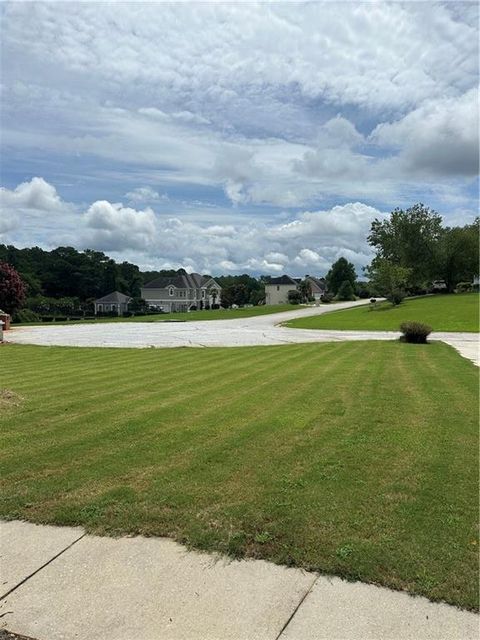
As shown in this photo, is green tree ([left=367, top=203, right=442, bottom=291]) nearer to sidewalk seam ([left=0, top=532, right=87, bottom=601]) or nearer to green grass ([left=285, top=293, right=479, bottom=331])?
green grass ([left=285, top=293, right=479, bottom=331])

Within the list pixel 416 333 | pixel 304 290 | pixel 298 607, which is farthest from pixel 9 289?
pixel 304 290

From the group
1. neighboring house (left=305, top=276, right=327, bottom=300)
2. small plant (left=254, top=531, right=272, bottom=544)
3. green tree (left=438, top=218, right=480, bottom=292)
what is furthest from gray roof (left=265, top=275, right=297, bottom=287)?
small plant (left=254, top=531, right=272, bottom=544)

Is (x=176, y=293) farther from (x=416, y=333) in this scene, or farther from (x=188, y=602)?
(x=188, y=602)

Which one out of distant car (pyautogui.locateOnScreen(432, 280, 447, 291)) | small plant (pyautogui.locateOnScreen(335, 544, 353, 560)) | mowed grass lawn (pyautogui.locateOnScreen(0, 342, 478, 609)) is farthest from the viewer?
distant car (pyautogui.locateOnScreen(432, 280, 447, 291))

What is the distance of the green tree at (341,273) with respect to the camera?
116 m

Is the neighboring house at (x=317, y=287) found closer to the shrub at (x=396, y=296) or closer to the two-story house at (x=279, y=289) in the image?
the two-story house at (x=279, y=289)

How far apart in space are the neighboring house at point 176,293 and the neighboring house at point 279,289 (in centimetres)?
1719

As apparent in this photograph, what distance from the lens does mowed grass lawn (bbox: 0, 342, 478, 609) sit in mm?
3568

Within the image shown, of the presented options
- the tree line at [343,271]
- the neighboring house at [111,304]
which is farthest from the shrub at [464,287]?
the neighboring house at [111,304]

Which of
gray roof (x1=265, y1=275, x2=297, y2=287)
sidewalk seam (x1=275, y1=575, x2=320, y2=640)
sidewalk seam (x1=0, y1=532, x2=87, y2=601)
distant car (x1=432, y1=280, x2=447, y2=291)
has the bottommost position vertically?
sidewalk seam (x1=275, y1=575, x2=320, y2=640)

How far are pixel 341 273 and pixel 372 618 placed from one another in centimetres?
11734

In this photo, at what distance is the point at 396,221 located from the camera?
78.1 metres

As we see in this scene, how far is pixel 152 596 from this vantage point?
305 cm

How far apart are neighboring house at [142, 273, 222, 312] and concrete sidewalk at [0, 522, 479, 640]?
104409 mm
